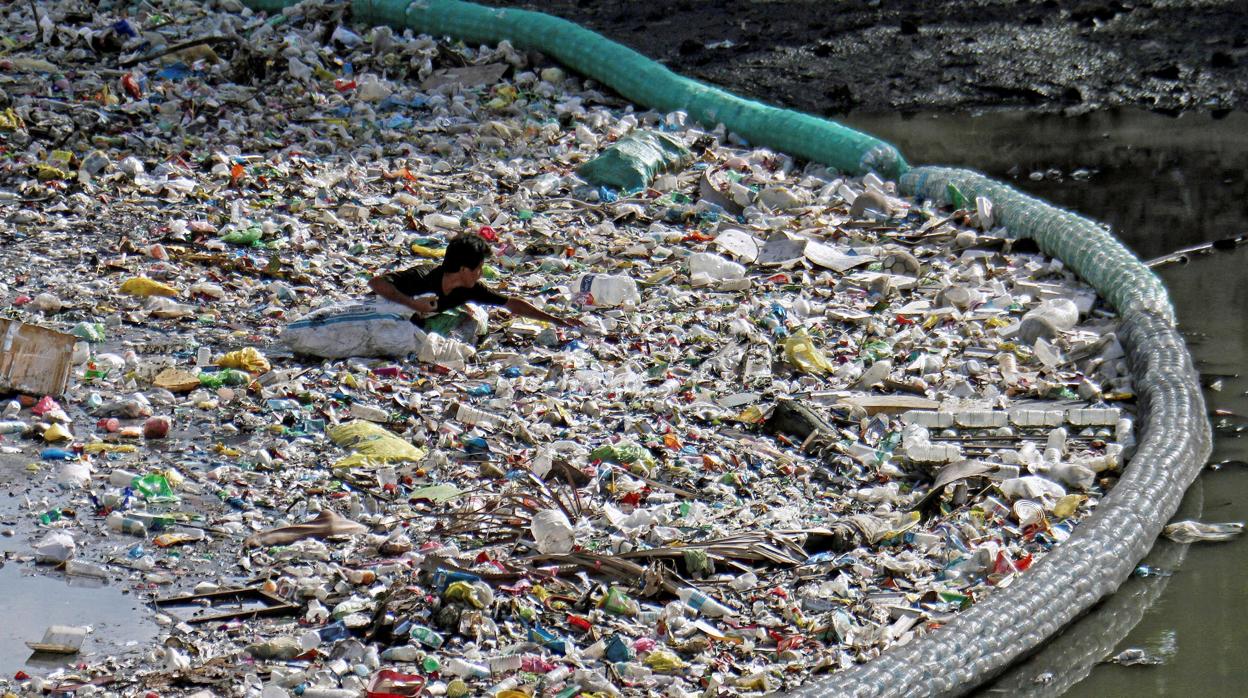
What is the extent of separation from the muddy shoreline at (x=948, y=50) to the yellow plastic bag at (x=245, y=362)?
4413mm

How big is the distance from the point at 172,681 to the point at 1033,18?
775 cm

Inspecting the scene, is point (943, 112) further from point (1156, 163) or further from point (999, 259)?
point (999, 259)

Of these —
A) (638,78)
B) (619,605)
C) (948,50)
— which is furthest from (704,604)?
(948,50)

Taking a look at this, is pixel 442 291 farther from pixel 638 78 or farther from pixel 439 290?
pixel 638 78

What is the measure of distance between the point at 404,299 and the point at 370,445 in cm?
93

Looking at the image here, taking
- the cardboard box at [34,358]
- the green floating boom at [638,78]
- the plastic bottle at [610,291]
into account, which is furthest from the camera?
the green floating boom at [638,78]

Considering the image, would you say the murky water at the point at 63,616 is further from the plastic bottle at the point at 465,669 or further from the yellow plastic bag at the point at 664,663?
the yellow plastic bag at the point at 664,663

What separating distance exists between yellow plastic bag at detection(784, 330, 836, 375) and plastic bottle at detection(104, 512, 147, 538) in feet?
7.53

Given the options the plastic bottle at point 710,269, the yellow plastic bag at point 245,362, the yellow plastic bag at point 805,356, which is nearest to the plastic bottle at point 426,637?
the yellow plastic bag at point 245,362

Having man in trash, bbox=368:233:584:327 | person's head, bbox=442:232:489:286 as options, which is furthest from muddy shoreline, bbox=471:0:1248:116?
person's head, bbox=442:232:489:286

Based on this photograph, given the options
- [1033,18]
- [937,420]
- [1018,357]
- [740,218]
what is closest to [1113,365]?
[1018,357]

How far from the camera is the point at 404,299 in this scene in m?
5.24

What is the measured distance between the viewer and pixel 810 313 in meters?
5.66

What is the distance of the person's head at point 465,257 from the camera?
5.11 m
